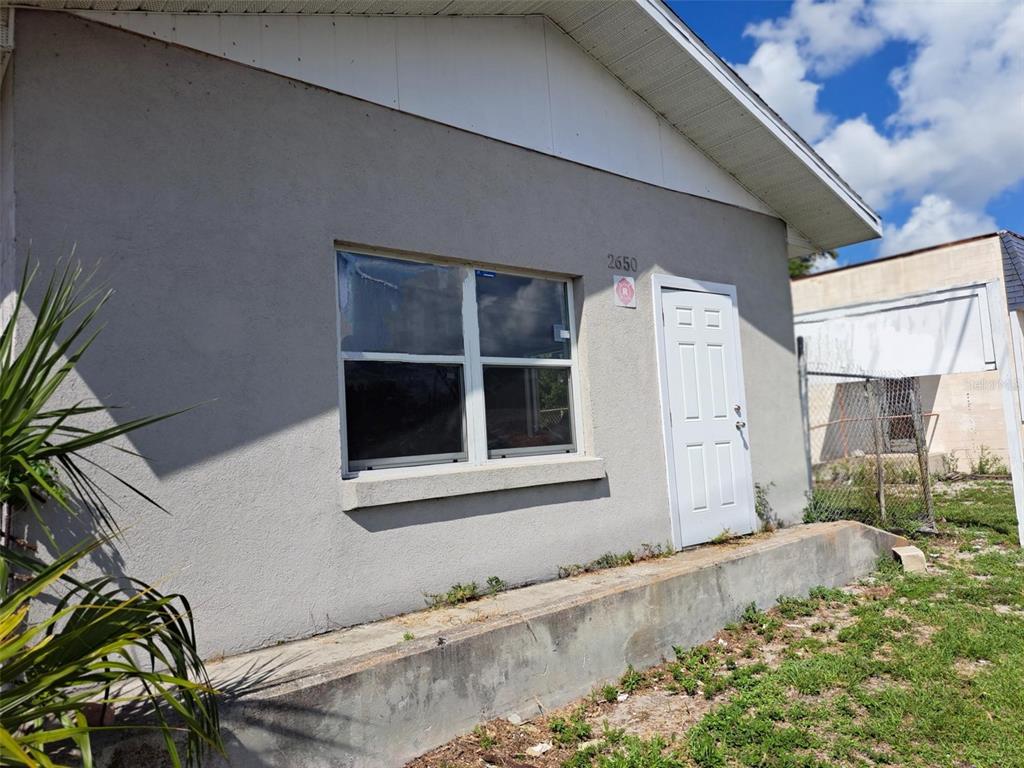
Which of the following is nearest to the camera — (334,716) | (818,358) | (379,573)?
(334,716)

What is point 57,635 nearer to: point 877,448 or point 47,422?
point 47,422

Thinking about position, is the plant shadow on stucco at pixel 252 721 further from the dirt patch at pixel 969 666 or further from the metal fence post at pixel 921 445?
the metal fence post at pixel 921 445

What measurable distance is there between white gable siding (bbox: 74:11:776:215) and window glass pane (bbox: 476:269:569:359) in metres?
1.10

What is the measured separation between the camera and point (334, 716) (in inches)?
142

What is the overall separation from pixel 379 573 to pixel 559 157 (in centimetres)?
354

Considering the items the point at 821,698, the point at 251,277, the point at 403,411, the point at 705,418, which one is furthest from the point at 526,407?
the point at 821,698

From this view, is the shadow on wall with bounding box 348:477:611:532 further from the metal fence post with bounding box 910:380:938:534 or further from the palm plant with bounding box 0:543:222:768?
the metal fence post with bounding box 910:380:938:534

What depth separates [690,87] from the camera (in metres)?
6.48

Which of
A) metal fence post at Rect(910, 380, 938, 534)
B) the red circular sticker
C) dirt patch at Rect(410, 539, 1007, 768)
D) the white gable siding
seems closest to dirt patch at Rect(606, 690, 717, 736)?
dirt patch at Rect(410, 539, 1007, 768)

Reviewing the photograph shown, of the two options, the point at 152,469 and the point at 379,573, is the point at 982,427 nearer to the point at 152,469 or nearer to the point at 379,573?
the point at 379,573

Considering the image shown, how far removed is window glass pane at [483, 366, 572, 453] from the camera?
5.46 metres

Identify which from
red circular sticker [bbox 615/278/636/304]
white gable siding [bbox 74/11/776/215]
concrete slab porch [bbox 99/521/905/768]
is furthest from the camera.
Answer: red circular sticker [bbox 615/278/636/304]

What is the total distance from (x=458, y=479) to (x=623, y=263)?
101 inches

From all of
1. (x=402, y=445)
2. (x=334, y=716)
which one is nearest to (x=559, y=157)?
(x=402, y=445)
